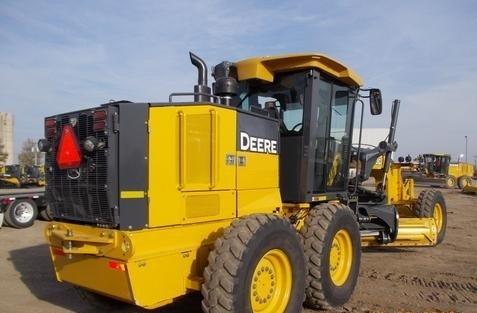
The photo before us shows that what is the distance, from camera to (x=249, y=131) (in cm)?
471

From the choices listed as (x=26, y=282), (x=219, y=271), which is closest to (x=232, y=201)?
(x=219, y=271)

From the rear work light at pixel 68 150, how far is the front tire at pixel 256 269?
1.47 meters

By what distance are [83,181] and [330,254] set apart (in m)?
2.91

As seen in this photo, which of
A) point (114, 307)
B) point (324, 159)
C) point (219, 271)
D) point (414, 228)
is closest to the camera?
point (219, 271)

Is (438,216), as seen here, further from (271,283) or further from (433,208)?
(271,283)

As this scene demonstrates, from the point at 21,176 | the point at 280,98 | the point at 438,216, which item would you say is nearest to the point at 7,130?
the point at 21,176

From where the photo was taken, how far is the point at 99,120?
3.98 meters

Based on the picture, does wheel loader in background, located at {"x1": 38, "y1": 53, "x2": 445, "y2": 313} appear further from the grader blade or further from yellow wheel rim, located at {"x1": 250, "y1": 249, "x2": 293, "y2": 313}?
the grader blade

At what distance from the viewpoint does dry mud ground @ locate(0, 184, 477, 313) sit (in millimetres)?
5578

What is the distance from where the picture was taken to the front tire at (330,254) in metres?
5.16

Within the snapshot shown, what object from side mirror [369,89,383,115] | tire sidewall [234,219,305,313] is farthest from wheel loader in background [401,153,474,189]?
tire sidewall [234,219,305,313]

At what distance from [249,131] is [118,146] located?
136cm

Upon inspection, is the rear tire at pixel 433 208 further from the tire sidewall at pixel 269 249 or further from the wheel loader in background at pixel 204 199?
the tire sidewall at pixel 269 249

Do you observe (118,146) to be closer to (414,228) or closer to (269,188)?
(269,188)
